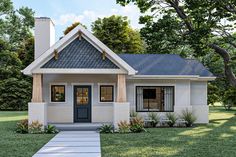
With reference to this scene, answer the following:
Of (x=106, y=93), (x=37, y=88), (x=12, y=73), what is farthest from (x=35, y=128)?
(x=12, y=73)

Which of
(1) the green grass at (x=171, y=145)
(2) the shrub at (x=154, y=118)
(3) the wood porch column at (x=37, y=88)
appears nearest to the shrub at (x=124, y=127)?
(1) the green grass at (x=171, y=145)

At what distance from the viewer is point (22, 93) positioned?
40688mm

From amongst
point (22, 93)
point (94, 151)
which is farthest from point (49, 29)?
point (22, 93)

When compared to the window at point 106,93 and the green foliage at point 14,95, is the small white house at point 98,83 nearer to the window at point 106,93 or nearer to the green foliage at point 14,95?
the window at point 106,93

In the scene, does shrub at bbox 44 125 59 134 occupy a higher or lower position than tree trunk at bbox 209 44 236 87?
lower

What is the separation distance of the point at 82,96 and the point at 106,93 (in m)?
1.47

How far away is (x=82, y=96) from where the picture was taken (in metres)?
21.8

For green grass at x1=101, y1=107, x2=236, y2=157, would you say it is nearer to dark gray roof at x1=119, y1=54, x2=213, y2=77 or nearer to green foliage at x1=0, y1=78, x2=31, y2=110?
dark gray roof at x1=119, y1=54, x2=213, y2=77

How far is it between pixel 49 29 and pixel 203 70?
1058 cm

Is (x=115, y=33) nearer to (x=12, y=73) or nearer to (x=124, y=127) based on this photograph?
(x=12, y=73)

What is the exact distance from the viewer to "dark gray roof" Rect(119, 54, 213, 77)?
75.6 ft

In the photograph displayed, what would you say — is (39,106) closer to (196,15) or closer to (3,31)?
(196,15)

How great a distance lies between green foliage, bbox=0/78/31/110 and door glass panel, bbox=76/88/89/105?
20467mm

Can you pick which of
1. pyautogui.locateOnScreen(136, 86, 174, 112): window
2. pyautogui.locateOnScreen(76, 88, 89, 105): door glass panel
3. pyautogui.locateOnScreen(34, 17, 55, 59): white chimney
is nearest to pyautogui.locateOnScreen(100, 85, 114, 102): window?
pyautogui.locateOnScreen(76, 88, 89, 105): door glass panel
